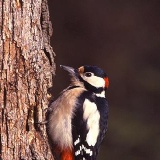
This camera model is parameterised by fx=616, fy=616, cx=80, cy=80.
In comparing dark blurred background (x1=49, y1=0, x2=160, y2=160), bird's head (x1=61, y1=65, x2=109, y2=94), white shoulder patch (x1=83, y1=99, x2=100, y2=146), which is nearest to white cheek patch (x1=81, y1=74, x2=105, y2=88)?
bird's head (x1=61, y1=65, x2=109, y2=94)

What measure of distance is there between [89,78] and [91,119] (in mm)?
396

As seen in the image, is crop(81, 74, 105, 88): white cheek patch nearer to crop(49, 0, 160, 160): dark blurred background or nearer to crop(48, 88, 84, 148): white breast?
crop(48, 88, 84, 148): white breast

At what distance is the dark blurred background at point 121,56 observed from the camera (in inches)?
315

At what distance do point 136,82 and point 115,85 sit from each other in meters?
0.31

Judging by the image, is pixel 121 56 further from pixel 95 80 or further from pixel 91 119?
pixel 91 119

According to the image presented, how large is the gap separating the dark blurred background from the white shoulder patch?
3.28m

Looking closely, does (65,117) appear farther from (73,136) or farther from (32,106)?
(32,106)

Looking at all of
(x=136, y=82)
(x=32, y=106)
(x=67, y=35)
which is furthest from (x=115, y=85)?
(x=32, y=106)

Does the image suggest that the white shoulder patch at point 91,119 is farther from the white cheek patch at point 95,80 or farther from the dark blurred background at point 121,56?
the dark blurred background at point 121,56

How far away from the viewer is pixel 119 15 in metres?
8.25

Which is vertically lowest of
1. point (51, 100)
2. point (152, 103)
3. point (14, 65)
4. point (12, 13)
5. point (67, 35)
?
point (152, 103)

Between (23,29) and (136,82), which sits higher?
(23,29)

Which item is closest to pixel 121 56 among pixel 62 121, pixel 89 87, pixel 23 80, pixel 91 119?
pixel 89 87

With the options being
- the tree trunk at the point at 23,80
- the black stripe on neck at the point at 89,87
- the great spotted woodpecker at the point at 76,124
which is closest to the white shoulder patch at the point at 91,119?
the great spotted woodpecker at the point at 76,124
